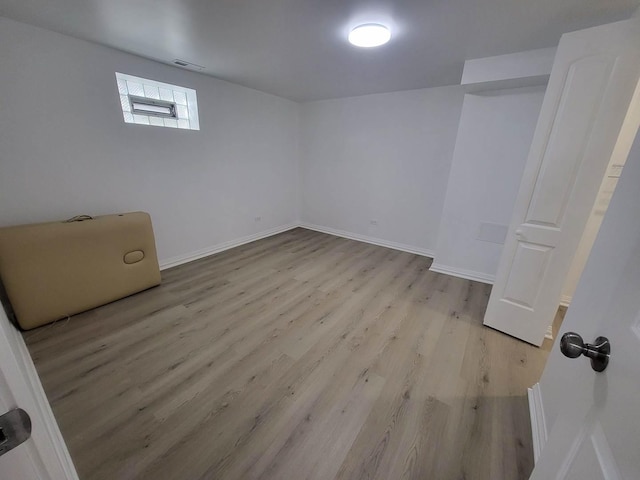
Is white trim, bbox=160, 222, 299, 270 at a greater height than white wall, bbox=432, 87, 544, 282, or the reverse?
white wall, bbox=432, 87, 544, 282

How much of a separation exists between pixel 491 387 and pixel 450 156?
2851 millimetres

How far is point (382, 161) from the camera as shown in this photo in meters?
4.02

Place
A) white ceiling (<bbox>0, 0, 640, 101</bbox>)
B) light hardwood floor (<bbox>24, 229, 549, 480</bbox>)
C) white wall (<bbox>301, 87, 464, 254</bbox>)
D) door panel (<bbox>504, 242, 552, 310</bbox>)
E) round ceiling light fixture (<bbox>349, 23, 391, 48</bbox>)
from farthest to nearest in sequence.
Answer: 1. white wall (<bbox>301, 87, 464, 254</bbox>)
2. door panel (<bbox>504, 242, 552, 310</bbox>)
3. round ceiling light fixture (<bbox>349, 23, 391, 48</bbox>)
4. white ceiling (<bbox>0, 0, 640, 101</bbox>)
5. light hardwood floor (<bbox>24, 229, 549, 480</bbox>)

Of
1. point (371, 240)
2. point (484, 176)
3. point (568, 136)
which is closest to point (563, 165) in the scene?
point (568, 136)

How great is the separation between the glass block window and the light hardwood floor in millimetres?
1919

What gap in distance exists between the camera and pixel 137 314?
231 centimetres

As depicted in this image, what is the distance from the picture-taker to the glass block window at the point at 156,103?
265 cm

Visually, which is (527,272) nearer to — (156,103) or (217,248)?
(217,248)

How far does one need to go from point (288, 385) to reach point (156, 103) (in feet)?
10.8

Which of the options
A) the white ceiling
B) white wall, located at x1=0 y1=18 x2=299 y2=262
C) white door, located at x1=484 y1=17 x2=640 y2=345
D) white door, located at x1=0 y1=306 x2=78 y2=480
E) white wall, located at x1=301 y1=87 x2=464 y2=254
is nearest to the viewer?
white door, located at x1=0 y1=306 x2=78 y2=480

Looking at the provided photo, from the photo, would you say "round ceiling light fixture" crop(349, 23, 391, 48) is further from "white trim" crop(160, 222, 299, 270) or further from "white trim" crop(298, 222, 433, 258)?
"white trim" crop(160, 222, 299, 270)

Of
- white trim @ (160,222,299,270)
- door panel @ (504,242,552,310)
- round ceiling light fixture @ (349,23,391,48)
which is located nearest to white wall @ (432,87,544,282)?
door panel @ (504,242,552,310)

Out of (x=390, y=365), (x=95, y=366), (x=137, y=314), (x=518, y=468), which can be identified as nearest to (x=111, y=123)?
(x=137, y=314)

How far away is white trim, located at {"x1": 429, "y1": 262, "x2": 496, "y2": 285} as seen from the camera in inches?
125
